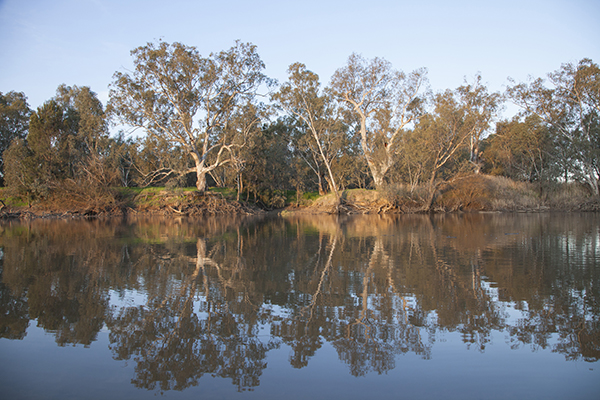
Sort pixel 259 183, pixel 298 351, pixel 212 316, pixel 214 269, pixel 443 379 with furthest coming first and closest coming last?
1. pixel 259 183
2. pixel 214 269
3. pixel 212 316
4. pixel 298 351
5. pixel 443 379

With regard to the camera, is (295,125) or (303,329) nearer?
(303,329)

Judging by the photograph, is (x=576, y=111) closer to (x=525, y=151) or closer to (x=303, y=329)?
(x=525, y=151)

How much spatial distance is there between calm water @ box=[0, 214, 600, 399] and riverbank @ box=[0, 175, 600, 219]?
27.0 metres

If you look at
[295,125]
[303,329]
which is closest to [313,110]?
[295,125]

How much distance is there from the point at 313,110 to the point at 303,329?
37.5 metres

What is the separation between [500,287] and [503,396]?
3985 millimetres

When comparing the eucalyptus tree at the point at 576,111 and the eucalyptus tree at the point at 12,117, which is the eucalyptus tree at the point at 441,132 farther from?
the eucalyptus tree at the point at 12,117

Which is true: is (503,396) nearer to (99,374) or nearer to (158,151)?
(99,374)

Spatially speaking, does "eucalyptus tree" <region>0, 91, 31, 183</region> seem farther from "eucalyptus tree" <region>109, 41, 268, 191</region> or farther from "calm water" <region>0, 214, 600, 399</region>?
"calm water" <region>0, 214, 600, 399</region>

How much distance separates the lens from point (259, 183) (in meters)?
41.9

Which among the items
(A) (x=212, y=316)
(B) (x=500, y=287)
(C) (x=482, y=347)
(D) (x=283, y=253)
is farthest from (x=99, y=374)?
(D) (x=283, y=253)

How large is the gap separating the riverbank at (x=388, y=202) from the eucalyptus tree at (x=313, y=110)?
4765 mm

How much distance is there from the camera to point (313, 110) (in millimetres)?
40938

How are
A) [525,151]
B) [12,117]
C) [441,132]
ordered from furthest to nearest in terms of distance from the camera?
[12,117] < [525,151] < [441,132]
